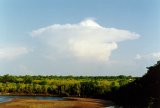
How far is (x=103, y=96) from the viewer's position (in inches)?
4961

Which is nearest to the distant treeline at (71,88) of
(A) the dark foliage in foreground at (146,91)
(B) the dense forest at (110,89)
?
(B) the dense forest at (110,89)

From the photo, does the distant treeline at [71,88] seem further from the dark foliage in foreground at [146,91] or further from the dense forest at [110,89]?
the dark foliage in foreground at [146,91]

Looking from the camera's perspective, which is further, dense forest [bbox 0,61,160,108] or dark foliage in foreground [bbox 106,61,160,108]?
dense forest [bbox 0,61,160,108]

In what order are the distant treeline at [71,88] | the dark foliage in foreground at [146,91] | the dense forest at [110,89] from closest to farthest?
the dark foliage in foreground at [146,91] → the dense forest at [110,89] → the distant treeline at [71,88]

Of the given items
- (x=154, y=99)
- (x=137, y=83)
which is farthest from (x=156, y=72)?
(x=137, y=83)

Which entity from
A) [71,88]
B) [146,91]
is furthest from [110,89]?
[146,91]

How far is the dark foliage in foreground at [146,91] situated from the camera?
48612 millimetres

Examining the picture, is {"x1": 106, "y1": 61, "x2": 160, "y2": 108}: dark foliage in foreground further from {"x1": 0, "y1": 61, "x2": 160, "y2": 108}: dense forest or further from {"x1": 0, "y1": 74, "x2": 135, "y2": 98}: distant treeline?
{"x1": 0, "y1": 74, "x2": 135, "y2": 98}: distant treeline

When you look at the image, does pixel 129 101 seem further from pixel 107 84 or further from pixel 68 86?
pixel 68 86

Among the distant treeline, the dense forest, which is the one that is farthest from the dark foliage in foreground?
the distant treeline

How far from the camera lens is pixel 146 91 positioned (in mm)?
54656

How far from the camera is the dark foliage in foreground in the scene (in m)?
48.6

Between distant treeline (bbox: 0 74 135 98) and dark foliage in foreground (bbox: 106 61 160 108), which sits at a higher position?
distant treeline (bbox: 0 74 135 98)

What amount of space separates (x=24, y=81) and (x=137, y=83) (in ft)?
405
